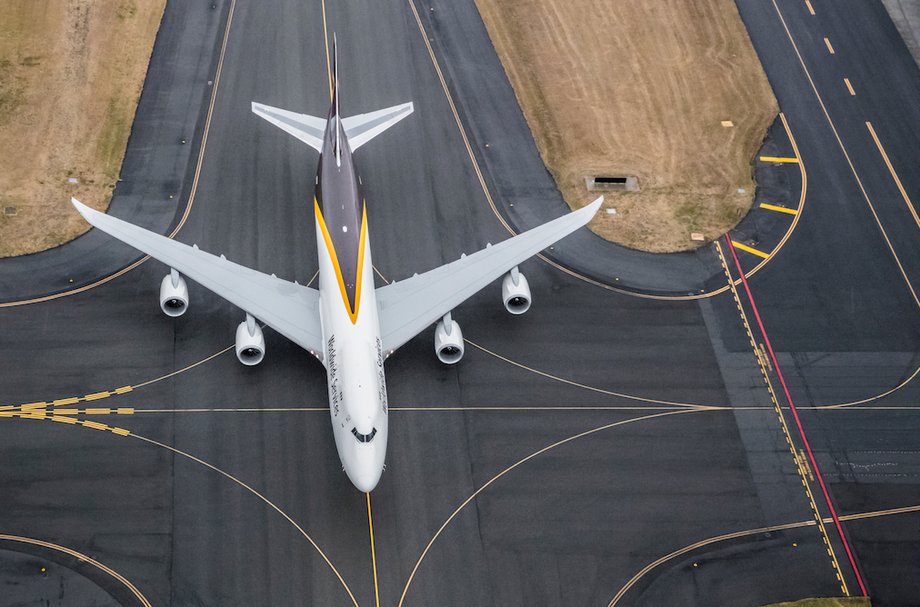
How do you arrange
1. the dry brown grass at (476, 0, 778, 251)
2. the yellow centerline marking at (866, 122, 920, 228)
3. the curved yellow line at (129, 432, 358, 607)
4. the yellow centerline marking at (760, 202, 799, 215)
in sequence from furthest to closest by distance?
the yellow centerline marking at (866, 122, 920, 228), the yellow centerline marking at (760, 202, 799, 215), the dry brown grass at (476, 0, 778, 251), the curved yellow line at (129, 432, 358, 607)

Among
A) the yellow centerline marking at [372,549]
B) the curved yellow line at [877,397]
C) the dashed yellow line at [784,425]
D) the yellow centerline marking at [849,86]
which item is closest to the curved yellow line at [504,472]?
the yellow centerline marking at [372,549]

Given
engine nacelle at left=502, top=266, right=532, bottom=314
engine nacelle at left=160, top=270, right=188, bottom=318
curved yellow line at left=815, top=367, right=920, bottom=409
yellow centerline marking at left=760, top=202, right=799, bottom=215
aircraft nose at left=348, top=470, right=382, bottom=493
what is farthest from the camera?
yellow centerline marking at left=760, top=202, right=799, bottom=215

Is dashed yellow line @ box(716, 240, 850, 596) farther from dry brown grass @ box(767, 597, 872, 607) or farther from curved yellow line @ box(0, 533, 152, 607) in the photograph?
curved yellow line @ box(0, 533, 152, 607)

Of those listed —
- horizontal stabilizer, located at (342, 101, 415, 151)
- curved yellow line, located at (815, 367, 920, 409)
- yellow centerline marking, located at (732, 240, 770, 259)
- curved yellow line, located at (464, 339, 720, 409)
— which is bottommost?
curved yellow line, located at (815, 367, 920, 409)

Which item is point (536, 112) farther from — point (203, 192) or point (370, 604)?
point (370, 604)

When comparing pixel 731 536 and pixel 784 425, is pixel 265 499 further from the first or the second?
pixel 784 425

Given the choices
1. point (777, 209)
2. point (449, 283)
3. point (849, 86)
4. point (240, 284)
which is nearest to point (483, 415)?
point (449, 283)

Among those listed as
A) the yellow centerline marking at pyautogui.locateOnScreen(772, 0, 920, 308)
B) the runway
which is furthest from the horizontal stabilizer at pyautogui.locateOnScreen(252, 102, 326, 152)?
the yellow centerline marking at pyautogui.locateOnScreen(772, 0, 920, 308)

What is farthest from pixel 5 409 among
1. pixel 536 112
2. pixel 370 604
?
pixel 536 112
